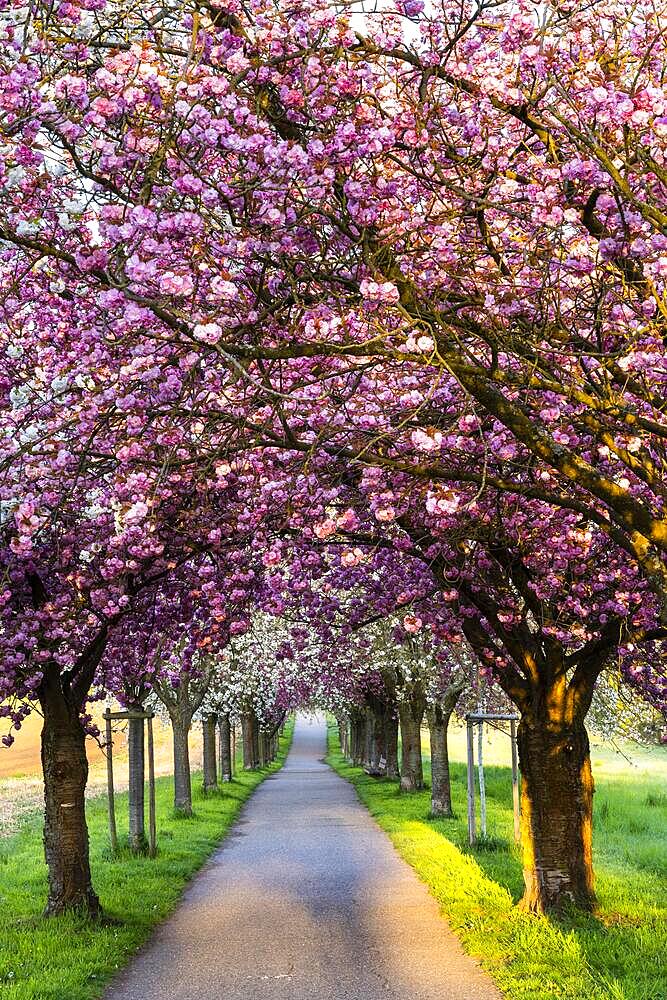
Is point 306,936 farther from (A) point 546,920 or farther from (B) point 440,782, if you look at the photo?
(B) point 440,782

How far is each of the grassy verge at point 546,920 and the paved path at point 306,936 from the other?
1.17 ft

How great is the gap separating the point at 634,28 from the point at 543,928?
9.31 metres

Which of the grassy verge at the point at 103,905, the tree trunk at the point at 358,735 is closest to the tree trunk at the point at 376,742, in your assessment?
the tree trunk at the point at 358,735

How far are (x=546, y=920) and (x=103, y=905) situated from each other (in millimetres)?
5944

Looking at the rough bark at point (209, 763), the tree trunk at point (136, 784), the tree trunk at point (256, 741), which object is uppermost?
the tree trunk at point (136, 784)

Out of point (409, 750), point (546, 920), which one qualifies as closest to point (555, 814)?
point (546, 920)

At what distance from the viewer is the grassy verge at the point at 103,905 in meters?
10.4

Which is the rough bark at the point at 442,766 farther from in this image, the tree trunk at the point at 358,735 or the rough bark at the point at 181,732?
the tree trunk at the point at 358,735

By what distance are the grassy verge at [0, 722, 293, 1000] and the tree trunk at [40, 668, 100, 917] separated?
0.43 m

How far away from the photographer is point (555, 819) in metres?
13.6

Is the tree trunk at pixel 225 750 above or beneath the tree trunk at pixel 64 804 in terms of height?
beneath

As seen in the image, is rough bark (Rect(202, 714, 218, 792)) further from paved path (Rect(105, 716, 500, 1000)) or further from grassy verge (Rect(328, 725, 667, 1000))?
paved path (Rect(105, 716, 500, 1000))

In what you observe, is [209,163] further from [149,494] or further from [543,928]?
[543,928]

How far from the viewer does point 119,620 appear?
1377 cm
